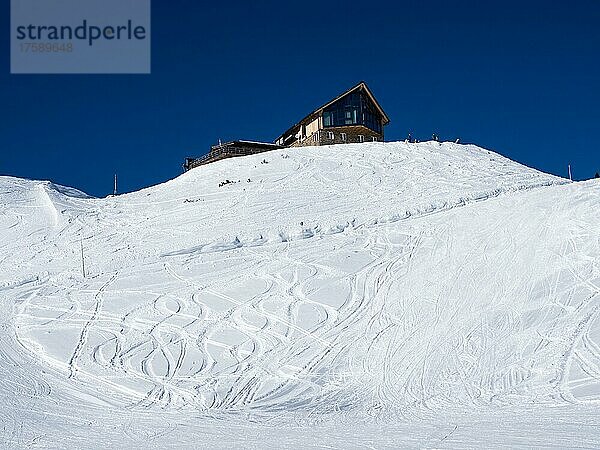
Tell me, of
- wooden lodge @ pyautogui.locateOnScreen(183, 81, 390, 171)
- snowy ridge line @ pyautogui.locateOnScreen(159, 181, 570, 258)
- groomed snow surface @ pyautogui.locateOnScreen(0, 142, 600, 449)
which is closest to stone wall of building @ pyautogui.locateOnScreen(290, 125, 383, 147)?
wooden lodge @ pyautogui.locateOnScreen(183, 81, 390, 171)

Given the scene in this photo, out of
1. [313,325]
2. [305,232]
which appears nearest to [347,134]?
[305,232]

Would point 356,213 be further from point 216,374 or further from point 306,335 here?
point 216,374

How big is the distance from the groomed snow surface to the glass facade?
27651 millimetres

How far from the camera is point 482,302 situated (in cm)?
1402

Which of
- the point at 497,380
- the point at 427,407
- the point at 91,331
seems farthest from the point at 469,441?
the point at 91,331

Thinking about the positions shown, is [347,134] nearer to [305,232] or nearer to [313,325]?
[305,232]

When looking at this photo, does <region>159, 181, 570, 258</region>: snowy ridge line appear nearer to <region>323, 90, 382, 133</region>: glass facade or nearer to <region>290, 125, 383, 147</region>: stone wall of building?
<region>290, 125, 383, 147</region>: stone wall of building

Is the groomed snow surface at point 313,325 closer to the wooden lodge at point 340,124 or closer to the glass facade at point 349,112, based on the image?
the wooden lodge at point 340,124

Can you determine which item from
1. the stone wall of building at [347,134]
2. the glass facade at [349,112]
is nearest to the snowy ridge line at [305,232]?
the stone wall of building at [347,134]

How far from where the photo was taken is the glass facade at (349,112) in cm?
5197

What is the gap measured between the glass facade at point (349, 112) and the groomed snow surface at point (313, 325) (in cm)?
2765

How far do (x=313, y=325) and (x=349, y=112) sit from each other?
1628 inches

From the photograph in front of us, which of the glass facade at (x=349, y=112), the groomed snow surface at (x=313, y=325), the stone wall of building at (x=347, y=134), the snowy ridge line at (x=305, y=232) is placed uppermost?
the glass facade at (x=349, y=112)

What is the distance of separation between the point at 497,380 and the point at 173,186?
25587 millimetres
